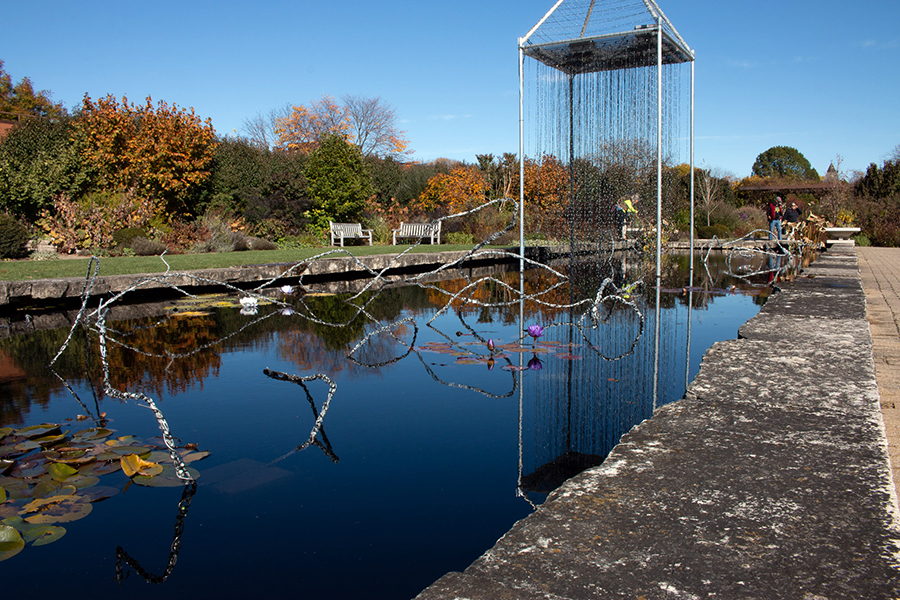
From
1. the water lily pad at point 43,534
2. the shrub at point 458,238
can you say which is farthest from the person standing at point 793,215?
the water lily pad at point 43,534

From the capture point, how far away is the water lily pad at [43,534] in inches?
66.1

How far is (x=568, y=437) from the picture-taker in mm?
2436

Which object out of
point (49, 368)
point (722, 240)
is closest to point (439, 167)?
point (722, 240)

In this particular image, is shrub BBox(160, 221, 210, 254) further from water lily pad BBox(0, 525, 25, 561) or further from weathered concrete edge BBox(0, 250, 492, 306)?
water lily pad BBox(0, 525, 25, 561)

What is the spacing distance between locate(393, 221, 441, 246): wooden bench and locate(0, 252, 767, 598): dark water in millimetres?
10327

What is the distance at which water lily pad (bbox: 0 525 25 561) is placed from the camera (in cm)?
161

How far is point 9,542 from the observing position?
165cm

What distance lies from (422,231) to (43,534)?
566 inches

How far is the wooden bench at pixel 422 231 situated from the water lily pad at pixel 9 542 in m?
13.8

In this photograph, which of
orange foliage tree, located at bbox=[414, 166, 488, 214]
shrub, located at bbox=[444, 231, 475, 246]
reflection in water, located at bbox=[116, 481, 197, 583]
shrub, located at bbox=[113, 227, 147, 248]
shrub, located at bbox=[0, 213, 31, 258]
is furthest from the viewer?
orange foliage tree, located at bbox=[414, 166, 488, 214]

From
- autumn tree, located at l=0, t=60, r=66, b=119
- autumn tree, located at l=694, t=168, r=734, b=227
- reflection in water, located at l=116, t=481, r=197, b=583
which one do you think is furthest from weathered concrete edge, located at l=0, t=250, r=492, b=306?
autumn tree, located at l=0, t=60, r=66, b=119

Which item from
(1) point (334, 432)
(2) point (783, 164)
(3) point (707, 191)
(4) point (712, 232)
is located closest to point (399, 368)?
(1) point (334, 432)

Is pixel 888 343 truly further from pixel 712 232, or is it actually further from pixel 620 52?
pixel 712 232

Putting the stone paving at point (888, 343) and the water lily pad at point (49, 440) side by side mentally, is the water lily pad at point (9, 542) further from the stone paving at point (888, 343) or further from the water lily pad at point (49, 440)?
the stone paving at point (888, 343)
